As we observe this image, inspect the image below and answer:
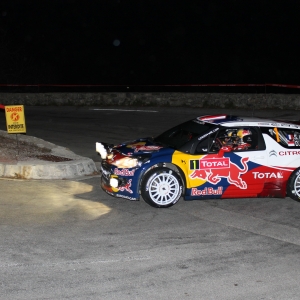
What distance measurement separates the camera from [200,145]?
376 inches

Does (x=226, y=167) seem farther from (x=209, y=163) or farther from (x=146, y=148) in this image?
(x=146, y=148)

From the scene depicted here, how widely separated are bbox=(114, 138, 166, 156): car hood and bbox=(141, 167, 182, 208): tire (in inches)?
17.3

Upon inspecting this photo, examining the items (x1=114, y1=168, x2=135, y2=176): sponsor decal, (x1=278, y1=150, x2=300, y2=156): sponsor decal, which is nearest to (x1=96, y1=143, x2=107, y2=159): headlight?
(x1=114, y1=168, x2=135, y2=176): sponsor decal

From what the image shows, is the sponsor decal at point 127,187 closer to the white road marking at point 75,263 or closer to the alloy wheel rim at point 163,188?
the alloy wheel rim at point 163,188

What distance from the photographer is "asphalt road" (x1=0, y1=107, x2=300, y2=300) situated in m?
5.99

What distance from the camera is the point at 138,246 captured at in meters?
7.34

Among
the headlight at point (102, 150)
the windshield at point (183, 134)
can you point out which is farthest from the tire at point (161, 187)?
the headlight at point (102, 150)

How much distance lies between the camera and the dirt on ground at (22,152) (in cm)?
1220

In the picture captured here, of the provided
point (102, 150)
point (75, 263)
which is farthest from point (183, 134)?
point (75, 263)

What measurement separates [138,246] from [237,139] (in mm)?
3273

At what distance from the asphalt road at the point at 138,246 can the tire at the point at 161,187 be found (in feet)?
→ 0.55
